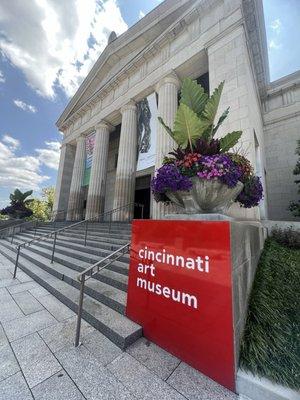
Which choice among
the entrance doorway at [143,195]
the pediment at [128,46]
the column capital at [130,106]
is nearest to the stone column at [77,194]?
the entrance doorway at [143,195]

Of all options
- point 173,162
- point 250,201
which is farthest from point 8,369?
point 250,201

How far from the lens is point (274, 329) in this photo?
232cm

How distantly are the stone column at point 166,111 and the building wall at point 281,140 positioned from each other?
20.1ft

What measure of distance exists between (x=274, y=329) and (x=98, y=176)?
12.4m

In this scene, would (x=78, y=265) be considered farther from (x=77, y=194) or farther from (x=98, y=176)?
(x=77, y=194)

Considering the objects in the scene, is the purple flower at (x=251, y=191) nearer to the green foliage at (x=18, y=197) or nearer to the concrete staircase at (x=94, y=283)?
the concrete staircase at (x=94, y=283)

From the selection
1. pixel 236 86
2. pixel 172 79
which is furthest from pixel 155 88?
pixel 236 86

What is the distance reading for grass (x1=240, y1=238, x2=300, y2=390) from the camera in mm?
1911

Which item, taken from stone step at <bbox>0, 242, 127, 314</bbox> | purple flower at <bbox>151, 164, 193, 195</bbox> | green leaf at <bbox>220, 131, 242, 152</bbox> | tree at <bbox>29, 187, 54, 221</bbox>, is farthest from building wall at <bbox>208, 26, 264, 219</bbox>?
tree at <bbox>29, 187, 54, 221</bbox>

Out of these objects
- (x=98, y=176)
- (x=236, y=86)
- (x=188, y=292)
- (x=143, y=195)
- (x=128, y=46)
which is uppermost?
(x=128, y=46)

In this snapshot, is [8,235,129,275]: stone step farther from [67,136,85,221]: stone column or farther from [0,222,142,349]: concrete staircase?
[67,136,85,221]: stone column

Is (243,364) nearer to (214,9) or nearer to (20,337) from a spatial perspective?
(20,337)

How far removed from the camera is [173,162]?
10.0ft

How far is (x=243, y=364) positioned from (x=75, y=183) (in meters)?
15.2
